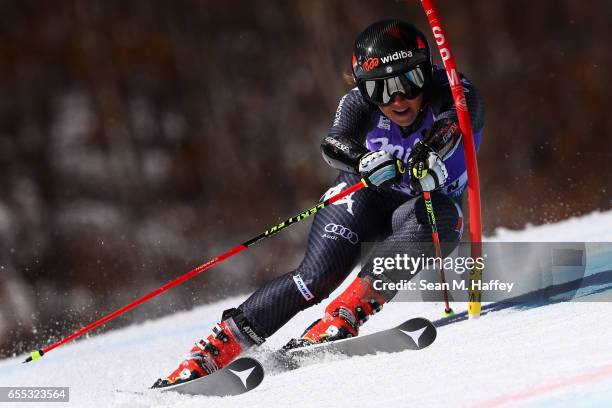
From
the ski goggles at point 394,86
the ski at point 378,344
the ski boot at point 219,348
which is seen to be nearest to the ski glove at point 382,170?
the ski goggles at point 394,86

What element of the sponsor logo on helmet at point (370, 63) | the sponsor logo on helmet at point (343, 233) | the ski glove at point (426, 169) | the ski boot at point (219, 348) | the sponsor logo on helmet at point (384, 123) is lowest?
the ski boot at point (219, 348)

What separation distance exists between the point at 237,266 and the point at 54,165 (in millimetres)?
1405

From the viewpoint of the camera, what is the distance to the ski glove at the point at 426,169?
3402 mm

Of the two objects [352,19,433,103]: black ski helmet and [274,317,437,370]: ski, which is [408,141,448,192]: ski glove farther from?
[274,317,437,370]: ski

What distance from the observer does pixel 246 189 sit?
20.4ft

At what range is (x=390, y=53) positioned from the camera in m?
3.62

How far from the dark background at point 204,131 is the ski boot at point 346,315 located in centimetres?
266

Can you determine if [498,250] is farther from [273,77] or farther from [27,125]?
[27,125]

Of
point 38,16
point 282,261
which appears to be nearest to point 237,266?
point 282,261

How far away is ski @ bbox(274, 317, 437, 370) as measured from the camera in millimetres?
3238

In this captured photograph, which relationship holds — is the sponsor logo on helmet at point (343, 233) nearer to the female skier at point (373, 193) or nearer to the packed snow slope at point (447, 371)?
the female skier at point (373, 193)

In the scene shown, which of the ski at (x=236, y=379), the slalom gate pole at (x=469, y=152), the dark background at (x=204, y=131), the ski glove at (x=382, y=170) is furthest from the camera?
the dark background at (x=204, y=131)

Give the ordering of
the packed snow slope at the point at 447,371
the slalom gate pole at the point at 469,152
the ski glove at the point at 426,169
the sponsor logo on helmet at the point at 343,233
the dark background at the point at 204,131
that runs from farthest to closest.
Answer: the dark background at the point at 204,131, the sponsor logo on helmet at the point at 343,233, the slalom gate pole at the point at 469,152, the ski glove at the point at 426,169, the packed snow slope at the point at 447,371

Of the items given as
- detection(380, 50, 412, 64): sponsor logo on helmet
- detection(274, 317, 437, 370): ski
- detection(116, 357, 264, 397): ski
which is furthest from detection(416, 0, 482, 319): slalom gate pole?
detection(116, 357, 264, 397): ski
